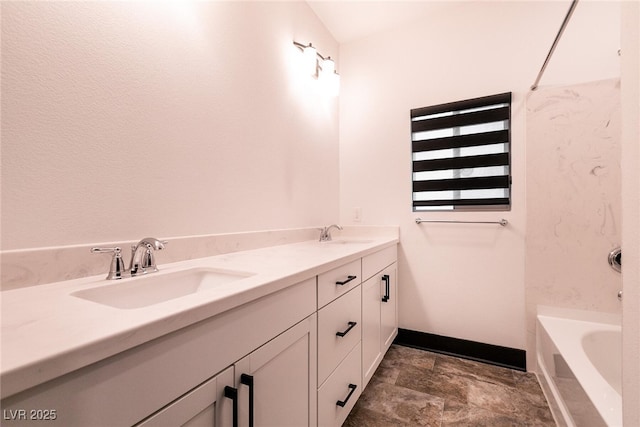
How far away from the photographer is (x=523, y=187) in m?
1.77

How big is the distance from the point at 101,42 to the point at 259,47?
0.83 meters

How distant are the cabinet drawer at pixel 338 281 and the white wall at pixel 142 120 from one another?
56 centimetres

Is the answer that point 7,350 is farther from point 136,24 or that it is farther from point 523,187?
point 523,187

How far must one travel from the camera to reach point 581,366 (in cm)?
116

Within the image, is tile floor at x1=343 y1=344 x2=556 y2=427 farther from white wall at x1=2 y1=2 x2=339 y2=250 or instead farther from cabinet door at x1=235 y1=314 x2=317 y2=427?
white wall at x1=2 y1=2 x2=339 y2=250

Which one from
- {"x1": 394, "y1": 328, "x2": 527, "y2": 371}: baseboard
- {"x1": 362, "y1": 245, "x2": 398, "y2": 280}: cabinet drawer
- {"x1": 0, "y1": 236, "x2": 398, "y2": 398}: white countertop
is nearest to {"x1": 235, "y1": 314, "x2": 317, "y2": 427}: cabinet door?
{"x1": 0, "y1": 236, "x2": 398, "y2": 398}: white countertop

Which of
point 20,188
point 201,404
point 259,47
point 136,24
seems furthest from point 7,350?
point 259,47

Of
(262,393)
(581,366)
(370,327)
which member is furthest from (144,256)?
(581,366)

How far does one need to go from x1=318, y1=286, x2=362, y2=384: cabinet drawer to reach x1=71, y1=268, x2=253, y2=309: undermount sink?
14.9 inches

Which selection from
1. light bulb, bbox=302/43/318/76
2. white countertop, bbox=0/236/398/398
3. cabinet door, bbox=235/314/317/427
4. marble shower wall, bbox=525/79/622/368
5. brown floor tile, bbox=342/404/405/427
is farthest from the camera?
light bulb, bbox=302/43/318/76

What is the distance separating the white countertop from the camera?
345 mm

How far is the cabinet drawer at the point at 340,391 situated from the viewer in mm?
1029

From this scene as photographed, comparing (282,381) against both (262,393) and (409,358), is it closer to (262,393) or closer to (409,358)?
(262,393)

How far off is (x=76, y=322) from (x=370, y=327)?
4.42 ft
